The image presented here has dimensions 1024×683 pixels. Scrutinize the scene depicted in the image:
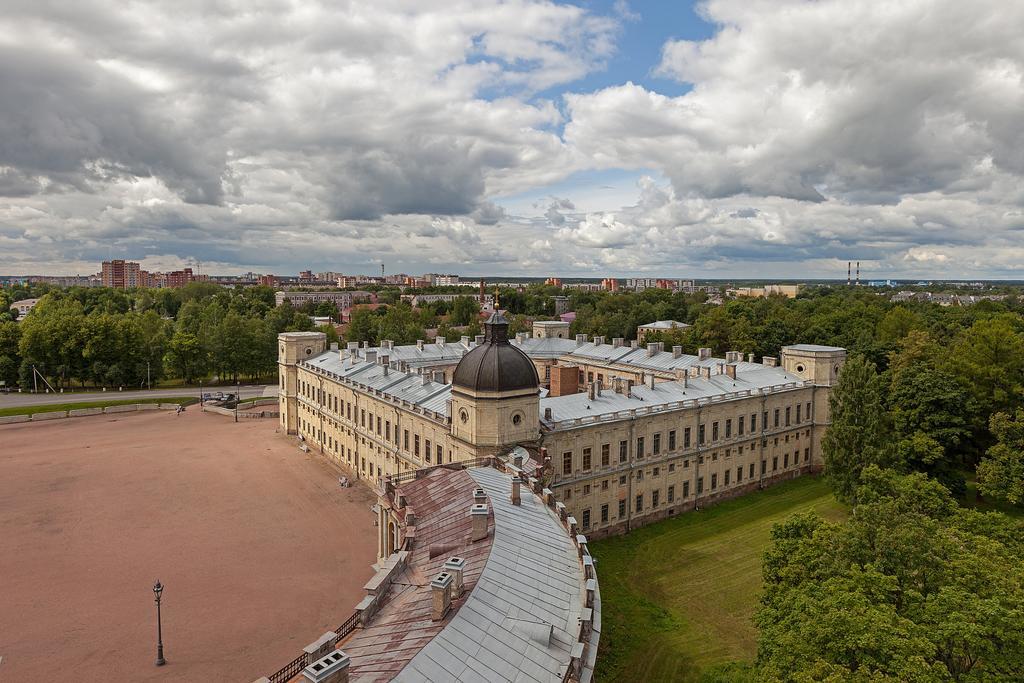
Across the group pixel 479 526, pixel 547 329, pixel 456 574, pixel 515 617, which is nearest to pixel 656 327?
pixel 547 329

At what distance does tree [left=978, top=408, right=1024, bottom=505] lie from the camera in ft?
141

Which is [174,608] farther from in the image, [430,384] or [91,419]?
[91,419]

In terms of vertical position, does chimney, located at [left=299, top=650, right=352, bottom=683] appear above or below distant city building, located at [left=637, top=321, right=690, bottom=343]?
below

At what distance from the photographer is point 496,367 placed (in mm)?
38219

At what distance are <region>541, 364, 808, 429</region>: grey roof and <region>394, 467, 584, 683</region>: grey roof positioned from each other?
19870 millimetres

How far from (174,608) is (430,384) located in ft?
81.1

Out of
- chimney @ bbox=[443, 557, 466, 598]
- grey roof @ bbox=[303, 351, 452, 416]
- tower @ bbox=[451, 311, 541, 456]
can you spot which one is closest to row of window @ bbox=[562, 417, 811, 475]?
tower @ bbox=[451, 311, 541, 456]

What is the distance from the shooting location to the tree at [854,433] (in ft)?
155

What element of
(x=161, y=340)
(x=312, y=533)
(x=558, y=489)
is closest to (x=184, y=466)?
(x=312, y=533)

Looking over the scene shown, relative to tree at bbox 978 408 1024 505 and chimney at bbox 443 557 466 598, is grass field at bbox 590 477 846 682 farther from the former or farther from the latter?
chimney at bbox 443 557 466 598

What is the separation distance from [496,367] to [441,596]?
2142 centimetres

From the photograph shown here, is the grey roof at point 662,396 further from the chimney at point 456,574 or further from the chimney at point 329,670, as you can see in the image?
the chimney at point 329,670

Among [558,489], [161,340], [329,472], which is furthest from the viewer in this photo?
[161,340]

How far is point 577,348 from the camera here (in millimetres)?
88625
